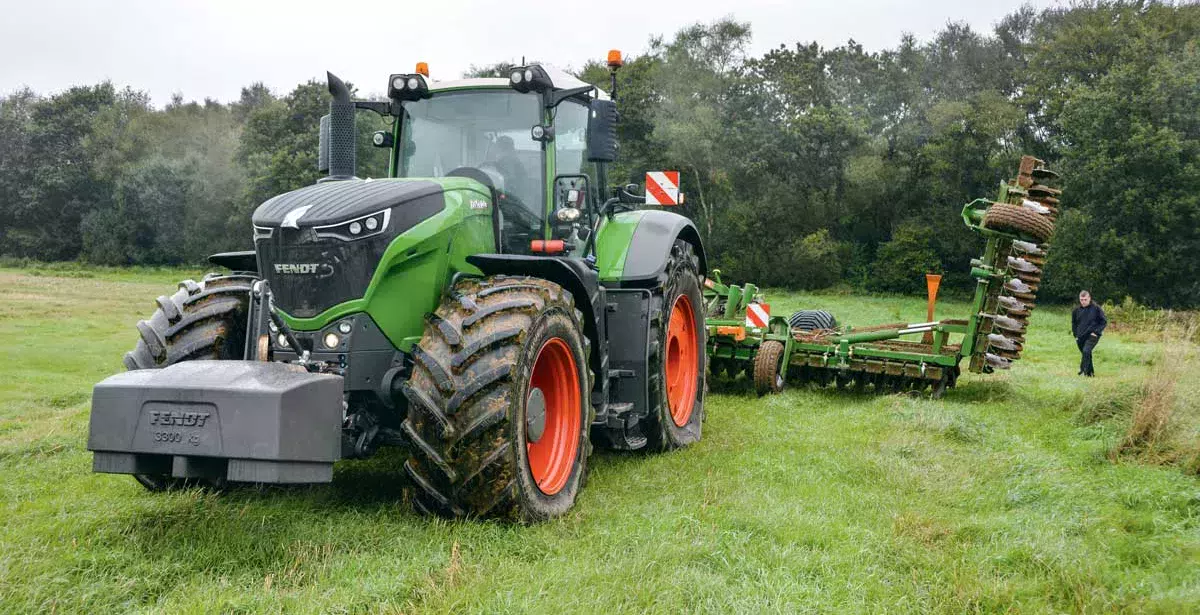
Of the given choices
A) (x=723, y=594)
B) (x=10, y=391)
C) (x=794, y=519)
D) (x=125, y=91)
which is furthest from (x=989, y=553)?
(x=125, y=91)

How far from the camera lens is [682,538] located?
471cm

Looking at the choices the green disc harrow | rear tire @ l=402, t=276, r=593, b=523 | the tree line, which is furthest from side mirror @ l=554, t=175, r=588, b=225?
the tree line

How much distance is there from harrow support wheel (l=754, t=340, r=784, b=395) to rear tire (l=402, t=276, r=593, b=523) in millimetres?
5370

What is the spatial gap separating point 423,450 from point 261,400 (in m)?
0.84

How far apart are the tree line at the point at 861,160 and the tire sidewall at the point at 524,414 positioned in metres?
28.1

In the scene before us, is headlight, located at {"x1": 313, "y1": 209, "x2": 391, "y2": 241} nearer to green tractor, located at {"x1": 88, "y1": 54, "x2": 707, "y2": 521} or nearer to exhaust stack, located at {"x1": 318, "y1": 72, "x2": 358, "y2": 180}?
green tractor, located at {"x1": 88, "y1": 54, "x2": 707, "y2": 521}

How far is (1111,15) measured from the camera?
3881 centimetres

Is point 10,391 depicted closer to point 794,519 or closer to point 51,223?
point 794,519

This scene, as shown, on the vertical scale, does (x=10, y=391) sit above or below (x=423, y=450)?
below

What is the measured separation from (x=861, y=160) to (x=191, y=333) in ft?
112

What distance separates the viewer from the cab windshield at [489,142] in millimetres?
6125

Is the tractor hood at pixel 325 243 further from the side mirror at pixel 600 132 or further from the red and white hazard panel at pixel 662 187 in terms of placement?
the red and white hazard panel at pixel 662 187

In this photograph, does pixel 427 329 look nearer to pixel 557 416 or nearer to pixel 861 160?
pixel 557 416

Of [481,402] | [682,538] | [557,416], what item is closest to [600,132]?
Answer: [557,416]
